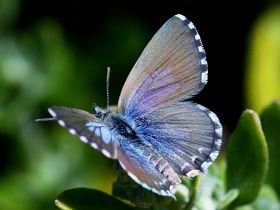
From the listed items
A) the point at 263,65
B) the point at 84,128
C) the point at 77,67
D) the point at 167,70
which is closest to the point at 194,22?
the point at 263,65

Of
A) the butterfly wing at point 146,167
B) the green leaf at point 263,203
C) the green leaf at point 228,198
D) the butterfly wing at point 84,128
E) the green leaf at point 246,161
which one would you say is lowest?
the green leaf at point 263,203

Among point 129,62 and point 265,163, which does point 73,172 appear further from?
point 265,163

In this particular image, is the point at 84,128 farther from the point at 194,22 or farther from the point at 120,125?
the point at 194,22

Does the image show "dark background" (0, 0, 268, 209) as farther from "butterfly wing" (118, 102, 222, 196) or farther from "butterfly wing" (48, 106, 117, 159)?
"butterfly wing" (48, 106, 117, 159)

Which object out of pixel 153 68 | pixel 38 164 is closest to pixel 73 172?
pixel 38 164

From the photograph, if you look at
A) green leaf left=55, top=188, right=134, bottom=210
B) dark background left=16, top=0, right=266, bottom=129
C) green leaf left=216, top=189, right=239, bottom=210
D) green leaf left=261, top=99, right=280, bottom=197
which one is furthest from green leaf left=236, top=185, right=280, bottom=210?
dark background left=16, top=0, right=266, bottom=129

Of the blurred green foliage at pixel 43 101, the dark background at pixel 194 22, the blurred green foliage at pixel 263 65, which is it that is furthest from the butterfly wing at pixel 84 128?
the dark background at pixel 194 22

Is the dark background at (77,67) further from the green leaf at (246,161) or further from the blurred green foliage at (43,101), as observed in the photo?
the green leaf at (246,161)
